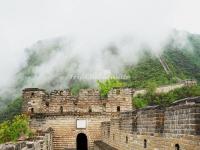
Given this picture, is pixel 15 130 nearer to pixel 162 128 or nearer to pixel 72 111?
pixel 72 111

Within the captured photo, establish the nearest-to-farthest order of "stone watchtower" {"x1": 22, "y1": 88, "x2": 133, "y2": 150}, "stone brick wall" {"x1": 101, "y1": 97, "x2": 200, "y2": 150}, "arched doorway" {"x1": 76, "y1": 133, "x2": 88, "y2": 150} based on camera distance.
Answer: "stone brick wall" {"x1": 101, "y1": 97, "x2": 200, "y2": 150}, "stone watchtower" {"x1": 22, "y1": 88, "x2": 133, "y2": 150}, "arched doorway" {"x1": 76, "y1": 133, "x2": 88, "y2": 150}

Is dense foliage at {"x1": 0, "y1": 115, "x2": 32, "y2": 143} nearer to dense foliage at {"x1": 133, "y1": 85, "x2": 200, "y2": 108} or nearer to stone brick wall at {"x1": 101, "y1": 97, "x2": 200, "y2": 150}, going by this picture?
stone brick wall at {"x1": 101, "y1": 97, "x2": 200, "y2": 150}

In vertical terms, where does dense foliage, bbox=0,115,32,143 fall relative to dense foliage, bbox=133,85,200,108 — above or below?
below

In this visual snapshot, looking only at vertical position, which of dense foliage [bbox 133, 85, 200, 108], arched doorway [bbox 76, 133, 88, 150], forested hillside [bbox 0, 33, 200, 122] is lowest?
arched doorway [bbox 76, 133, 88, 150]

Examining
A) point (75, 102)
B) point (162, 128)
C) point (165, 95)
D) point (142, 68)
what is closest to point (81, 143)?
point (75, 102)

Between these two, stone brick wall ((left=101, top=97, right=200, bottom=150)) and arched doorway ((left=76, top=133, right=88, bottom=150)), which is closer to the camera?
stone brick wall ((left=101, top=97, right=200, bottom=150))

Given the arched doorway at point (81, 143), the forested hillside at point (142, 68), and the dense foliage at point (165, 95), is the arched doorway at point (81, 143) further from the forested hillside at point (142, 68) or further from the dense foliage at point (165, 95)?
the forested hillside at point (142, 68)

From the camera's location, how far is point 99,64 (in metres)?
74.6

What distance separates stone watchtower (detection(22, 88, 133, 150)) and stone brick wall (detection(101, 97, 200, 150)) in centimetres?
735

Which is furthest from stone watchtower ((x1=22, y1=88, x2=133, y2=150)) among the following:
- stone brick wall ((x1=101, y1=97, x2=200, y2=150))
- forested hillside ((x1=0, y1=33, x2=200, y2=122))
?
forested hillside ((x1=0, y1=33, x2=200, y2=122))

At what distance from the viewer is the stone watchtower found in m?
24.8

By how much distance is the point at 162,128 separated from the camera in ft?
36.1

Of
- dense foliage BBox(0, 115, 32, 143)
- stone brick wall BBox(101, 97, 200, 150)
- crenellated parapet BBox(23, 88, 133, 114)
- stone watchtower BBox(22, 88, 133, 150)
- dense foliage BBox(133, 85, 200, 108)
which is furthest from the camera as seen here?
dense foliage BBox(133, 85, 200, 108)

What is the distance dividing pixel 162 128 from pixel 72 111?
48.6 ft
